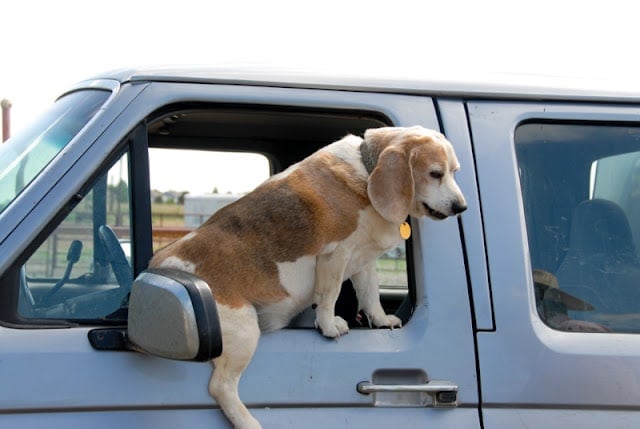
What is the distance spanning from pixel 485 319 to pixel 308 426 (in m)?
0.62

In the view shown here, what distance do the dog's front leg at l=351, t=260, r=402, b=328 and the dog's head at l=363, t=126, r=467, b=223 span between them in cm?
36

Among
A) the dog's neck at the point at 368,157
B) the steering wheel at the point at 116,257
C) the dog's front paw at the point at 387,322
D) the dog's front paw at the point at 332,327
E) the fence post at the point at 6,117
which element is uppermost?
the fence post at the point at 6,117

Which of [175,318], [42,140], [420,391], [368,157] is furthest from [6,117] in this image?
[420,391]

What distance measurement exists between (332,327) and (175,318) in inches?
23.5

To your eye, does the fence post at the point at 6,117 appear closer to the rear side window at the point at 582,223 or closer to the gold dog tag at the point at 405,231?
the gold dog tag at the point at 405,231

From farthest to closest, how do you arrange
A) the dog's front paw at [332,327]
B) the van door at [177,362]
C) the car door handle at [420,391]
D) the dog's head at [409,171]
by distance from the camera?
the dog's head at [409,171] → the dog's front paw at [332,327] → the car door handle at [420,391] → the van door at [177,362]

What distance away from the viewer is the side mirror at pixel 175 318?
6.54 ft

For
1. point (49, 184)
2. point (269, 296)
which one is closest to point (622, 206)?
point (269, 296)

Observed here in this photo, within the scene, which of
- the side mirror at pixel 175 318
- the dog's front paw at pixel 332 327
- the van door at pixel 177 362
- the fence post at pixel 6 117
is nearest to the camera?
the side mirror at pixel 175 318

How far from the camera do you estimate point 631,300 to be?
Answer: 2637mm

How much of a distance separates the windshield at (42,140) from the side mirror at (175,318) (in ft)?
1.80

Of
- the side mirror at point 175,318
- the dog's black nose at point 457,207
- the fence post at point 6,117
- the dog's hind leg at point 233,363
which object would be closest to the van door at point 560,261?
the dog's black nose at point 457,207

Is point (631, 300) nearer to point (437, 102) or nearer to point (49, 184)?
point (437, 102)

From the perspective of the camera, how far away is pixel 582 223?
8.87 feet
